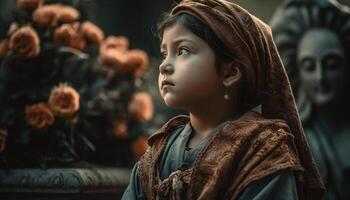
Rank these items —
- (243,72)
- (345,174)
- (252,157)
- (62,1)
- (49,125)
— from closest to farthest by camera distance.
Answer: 1. (252,157)
2. (243,72)
3. (49,125)
4. (62,1)
5. (345,174)

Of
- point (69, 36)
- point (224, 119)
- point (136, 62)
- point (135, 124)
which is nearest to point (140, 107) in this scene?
point (135, 124)

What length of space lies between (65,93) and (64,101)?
32mm

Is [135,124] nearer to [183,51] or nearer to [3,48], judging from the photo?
[3,48]

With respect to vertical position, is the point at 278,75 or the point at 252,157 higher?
the point at 278,75

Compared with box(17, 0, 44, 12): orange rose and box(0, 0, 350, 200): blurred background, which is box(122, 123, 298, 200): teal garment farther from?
box(17, 0, 44, 12): orange rose

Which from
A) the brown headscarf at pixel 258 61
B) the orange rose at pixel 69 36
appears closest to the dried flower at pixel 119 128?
the orange rose at pixel 69 36

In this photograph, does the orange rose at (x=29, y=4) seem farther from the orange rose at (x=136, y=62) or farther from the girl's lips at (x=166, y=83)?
the girl's lips at (x=166, y=83)

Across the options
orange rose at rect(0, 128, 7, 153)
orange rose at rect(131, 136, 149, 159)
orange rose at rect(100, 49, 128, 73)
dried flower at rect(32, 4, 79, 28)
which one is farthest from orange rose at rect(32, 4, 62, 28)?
orange rose at rect(131, 136, 149, 159)

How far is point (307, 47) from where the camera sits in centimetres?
364

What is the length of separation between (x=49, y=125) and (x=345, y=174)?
62.0 inches

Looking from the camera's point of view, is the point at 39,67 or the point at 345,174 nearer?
the point at 39,67

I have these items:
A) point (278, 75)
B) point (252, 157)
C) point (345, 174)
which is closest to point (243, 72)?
point (278, 75)

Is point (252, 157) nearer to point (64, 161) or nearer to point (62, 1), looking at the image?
point (64, 161)

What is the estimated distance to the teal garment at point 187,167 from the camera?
1555 mm
